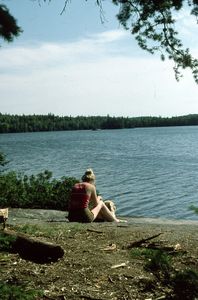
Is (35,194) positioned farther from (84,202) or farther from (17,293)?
(17,293)

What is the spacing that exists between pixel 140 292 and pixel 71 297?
90 centimetres

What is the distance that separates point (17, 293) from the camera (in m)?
5.09

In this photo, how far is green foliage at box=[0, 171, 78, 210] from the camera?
1603cm

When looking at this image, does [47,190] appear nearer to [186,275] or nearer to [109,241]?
[109,241]

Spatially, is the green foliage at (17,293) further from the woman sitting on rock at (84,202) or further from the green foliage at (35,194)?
the green foliage at (35,194)

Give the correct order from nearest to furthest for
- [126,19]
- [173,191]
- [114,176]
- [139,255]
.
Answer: [139,255], [126,19], [173,191], [114,176]

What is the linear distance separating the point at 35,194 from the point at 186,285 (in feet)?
38.6

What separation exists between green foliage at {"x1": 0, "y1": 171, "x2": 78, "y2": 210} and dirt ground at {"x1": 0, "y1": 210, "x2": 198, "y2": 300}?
7.42 m

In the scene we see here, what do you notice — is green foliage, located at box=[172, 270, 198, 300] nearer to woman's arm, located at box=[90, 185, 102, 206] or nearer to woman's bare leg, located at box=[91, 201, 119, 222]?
woman's arm, located at box=[90, 185, 102, 206]

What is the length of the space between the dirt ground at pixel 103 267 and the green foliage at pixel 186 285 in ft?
0.47

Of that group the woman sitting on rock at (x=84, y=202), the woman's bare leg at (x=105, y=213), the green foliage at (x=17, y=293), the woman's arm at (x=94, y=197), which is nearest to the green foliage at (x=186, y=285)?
the green foliage at (x=17, y=293)

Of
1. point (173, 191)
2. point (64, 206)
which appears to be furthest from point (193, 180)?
point (64, 206)

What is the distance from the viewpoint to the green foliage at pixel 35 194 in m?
16.0

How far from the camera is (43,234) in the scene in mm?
8398
